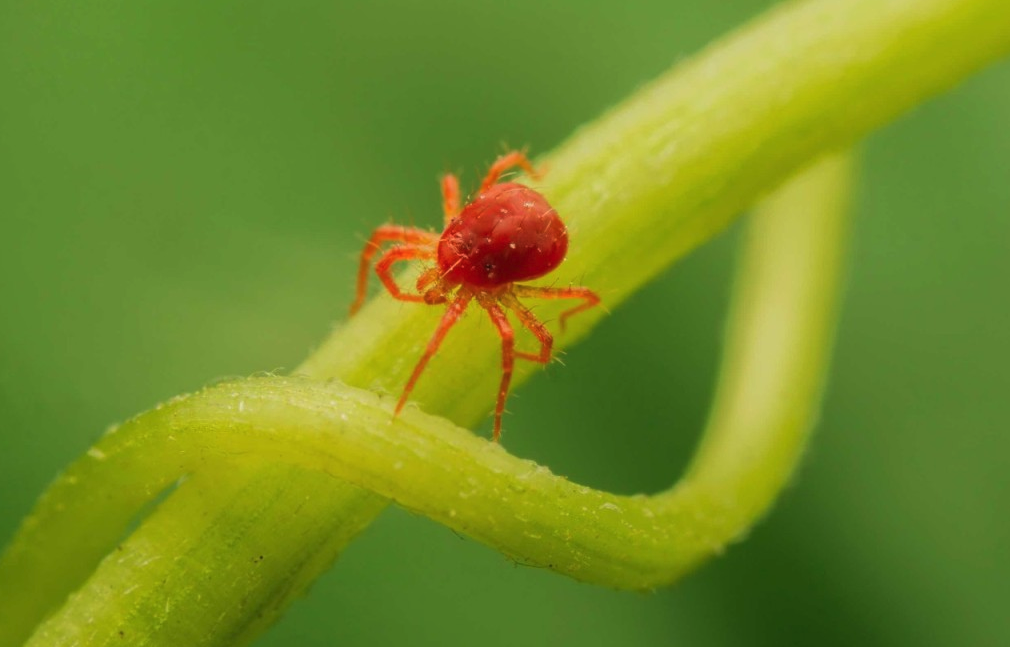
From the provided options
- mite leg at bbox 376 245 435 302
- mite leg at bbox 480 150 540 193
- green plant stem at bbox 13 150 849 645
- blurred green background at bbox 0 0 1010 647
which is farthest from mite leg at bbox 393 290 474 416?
blurred green background at bbox 0 0 1010 647

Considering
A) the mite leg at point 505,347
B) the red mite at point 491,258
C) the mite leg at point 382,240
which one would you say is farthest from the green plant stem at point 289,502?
the mite leg at point 382,240

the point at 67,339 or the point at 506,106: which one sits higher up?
the point at 506,106

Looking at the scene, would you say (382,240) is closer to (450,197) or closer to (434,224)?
(450,197)

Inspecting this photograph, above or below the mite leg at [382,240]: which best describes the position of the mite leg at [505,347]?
below

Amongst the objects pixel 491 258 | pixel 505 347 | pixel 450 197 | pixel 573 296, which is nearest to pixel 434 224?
pixel 450 197

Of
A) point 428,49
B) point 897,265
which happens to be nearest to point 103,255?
point 428,49

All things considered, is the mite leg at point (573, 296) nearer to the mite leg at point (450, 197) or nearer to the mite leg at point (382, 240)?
the mite leg at point (382, 240)

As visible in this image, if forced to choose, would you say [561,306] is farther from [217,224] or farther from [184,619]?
[217,224]

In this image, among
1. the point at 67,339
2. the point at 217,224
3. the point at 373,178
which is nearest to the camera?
the point at 67,339
